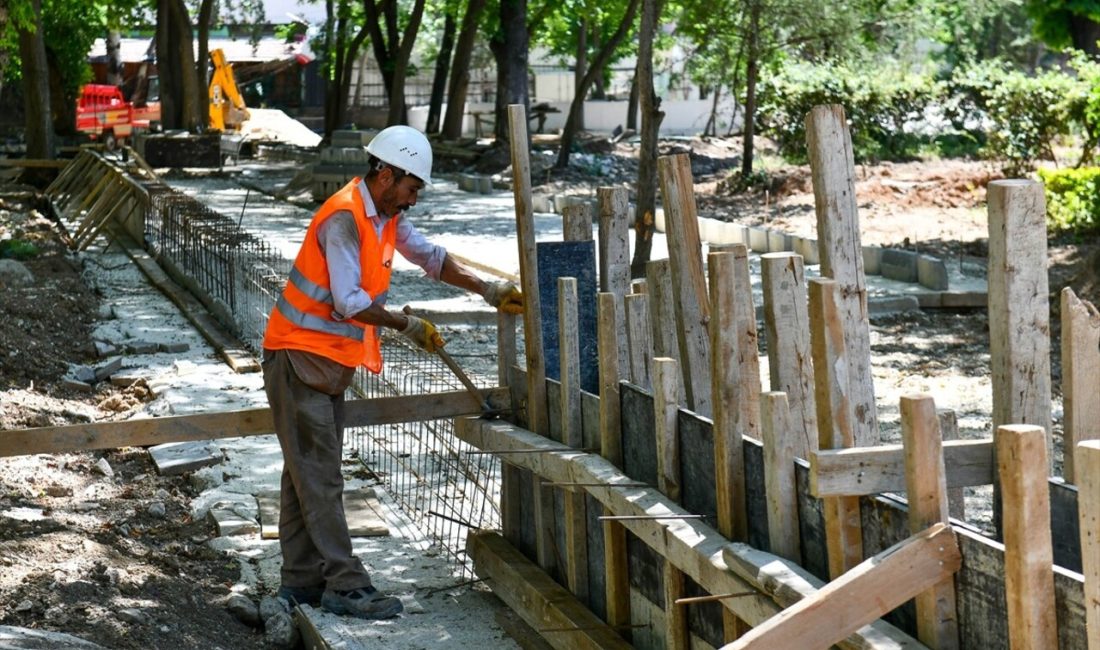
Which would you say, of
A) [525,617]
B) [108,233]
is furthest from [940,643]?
[108,233]

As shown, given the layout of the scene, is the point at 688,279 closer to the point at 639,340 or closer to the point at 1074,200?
the point at 639,340

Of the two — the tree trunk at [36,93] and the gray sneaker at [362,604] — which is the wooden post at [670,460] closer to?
the gray sneaker at [362,604]

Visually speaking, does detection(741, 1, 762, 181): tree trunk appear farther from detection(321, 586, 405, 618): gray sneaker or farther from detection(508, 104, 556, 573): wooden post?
detection(321, 586, 405, 618): gray sneaker

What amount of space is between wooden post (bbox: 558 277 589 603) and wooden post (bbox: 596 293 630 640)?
27cm

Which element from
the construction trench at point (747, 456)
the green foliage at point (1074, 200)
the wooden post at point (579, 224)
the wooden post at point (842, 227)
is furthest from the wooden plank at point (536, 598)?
the green foliage at point (1074, 200)

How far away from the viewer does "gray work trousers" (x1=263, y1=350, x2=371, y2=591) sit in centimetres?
600

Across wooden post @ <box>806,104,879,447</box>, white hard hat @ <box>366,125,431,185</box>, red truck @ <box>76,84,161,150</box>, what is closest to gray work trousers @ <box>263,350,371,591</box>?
white hard hat @ <box>366,125,431,185</box>

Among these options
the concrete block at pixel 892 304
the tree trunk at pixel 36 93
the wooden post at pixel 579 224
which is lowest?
the concrete block at pixel 892 304

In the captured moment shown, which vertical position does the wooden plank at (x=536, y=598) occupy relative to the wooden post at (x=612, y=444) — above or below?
below

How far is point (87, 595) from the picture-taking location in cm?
582

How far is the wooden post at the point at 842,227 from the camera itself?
4039 mm

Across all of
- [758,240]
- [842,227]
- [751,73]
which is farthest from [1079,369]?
[751,73]

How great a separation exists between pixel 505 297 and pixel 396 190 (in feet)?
2.33

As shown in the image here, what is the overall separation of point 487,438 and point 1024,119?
62.2ft
